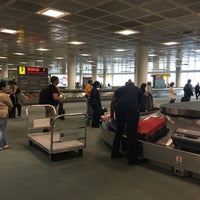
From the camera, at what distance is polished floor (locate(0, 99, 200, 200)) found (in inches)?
144

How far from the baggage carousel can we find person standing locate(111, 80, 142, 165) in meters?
0.32

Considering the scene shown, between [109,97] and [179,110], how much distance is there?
54.8 ft

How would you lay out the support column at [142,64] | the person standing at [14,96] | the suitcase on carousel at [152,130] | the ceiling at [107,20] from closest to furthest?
the suitcase on carousel at [152,130] < the ceiling at [107,20] < the person standing at [14,96] < the support column at [142,64]

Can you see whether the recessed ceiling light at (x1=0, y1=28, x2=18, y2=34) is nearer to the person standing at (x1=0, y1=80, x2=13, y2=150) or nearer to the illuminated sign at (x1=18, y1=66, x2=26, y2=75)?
the illuminated sign at (x1=18, y1=66, x2=26, y2=75)

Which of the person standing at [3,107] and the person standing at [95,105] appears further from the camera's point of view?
the person standing at [95,105]

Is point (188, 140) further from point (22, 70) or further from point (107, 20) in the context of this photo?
point (22, 70)

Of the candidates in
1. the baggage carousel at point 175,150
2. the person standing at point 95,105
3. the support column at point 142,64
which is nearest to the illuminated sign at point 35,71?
the support column at point 142,64

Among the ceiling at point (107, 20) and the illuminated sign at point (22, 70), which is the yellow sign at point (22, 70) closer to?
the illuminated sign at point (22, 70)

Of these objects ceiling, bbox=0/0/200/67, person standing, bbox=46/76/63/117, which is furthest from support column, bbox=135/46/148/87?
person standing, bbox=46/76/63/117

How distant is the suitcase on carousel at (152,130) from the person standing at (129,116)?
0.37 metres

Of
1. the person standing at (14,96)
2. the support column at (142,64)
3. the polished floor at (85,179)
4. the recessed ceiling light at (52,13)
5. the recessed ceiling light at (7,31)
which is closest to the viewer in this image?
the polished floor at (85,179)

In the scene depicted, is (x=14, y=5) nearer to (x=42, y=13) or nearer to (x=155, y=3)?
(x=42, y=13)

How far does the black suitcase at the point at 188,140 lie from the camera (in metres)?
4.35

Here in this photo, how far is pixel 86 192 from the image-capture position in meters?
3.73
